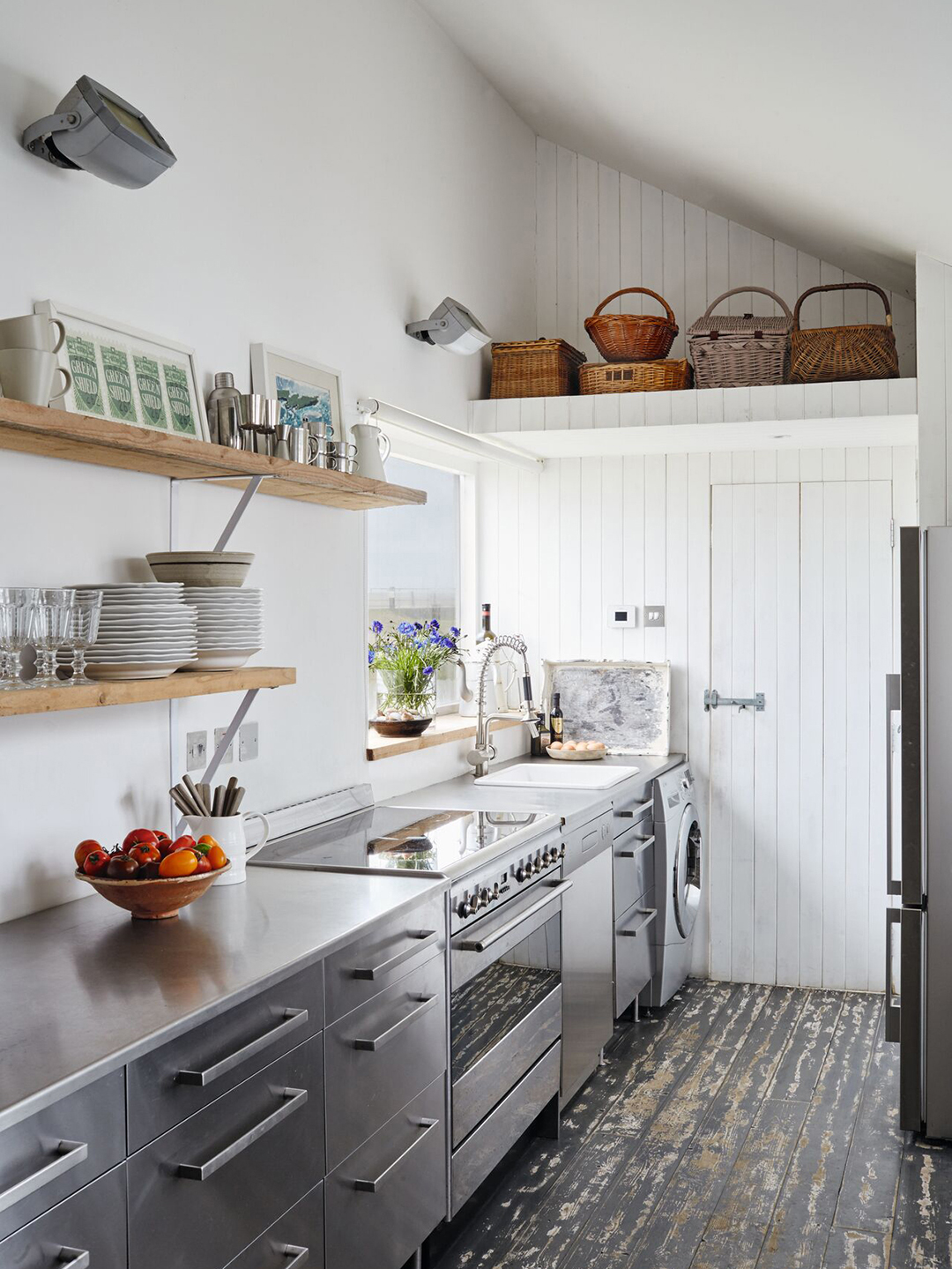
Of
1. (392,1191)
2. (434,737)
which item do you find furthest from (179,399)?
(392,1191)

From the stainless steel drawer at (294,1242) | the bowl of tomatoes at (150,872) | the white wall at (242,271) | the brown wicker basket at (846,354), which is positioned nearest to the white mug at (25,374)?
the white wall at (242,271)

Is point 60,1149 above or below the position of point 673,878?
above

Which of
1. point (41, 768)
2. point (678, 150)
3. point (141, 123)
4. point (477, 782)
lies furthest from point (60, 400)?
point (678, 150)

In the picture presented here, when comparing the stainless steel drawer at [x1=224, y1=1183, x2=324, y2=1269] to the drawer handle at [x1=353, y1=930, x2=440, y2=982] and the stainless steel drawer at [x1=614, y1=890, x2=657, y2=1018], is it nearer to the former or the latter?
the drawer handle at [x1=353, y1=930, x2=440, y2=982]

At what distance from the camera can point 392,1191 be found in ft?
7.22

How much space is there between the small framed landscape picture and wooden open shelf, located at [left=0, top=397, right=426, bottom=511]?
0.34 feet

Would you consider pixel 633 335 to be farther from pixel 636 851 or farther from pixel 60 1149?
pixel 60 1149

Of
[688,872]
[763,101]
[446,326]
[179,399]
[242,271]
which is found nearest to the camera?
[179,399]

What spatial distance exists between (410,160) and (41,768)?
2454 mm

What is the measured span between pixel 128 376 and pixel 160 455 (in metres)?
0.29

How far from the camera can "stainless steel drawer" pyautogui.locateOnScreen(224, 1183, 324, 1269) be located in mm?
1752

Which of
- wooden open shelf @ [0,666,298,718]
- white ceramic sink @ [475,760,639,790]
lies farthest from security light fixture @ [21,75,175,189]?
white ceramic sink @ [475,760,639,790]

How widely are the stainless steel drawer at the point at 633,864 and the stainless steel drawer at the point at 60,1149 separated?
248cm

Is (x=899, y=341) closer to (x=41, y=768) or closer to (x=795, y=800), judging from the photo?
(x=795, y=800)
